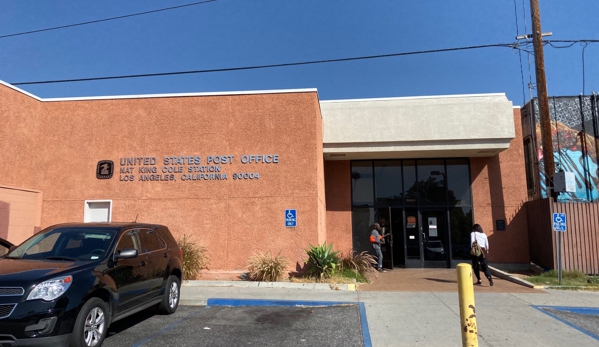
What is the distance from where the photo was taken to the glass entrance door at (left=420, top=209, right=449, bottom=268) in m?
16.2

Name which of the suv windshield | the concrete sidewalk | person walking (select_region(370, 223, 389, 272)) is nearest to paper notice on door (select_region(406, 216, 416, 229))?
person walking (select_region(370, 223, 389, 272))

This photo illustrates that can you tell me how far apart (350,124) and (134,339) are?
36.7 ft

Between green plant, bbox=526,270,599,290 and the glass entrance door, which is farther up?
the glass entrance door

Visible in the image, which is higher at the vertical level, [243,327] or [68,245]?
[68,245]

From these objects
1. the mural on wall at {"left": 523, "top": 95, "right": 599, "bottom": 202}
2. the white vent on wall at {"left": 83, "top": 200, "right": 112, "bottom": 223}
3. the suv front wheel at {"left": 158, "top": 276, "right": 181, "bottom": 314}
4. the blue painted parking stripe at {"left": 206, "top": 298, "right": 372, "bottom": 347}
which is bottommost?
the blue painted parking stripe at {"left": 206, "top": 298, "right": 372, "bottom": 347}

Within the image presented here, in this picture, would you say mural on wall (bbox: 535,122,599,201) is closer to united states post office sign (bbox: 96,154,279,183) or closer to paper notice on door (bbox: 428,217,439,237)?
paper notice on door (bbox: 428,217,439,237)

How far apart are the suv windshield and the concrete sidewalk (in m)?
3.15

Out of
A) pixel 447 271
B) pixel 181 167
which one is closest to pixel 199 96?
pixel 181 167

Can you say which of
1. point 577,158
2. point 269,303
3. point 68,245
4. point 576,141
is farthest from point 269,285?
point 576,141

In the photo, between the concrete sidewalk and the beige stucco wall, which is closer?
the concrete sidewalk

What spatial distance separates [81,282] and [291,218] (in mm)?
7659

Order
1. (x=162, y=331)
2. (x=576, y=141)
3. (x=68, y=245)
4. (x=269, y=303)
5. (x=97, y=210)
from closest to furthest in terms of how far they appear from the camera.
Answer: (x=68, y=245), (x=162, y=331), (x=269, y=303), (x=97, y=210), (x=576, y=141)

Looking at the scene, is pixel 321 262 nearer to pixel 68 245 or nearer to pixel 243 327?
pixel 243 327

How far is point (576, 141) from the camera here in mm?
15781
